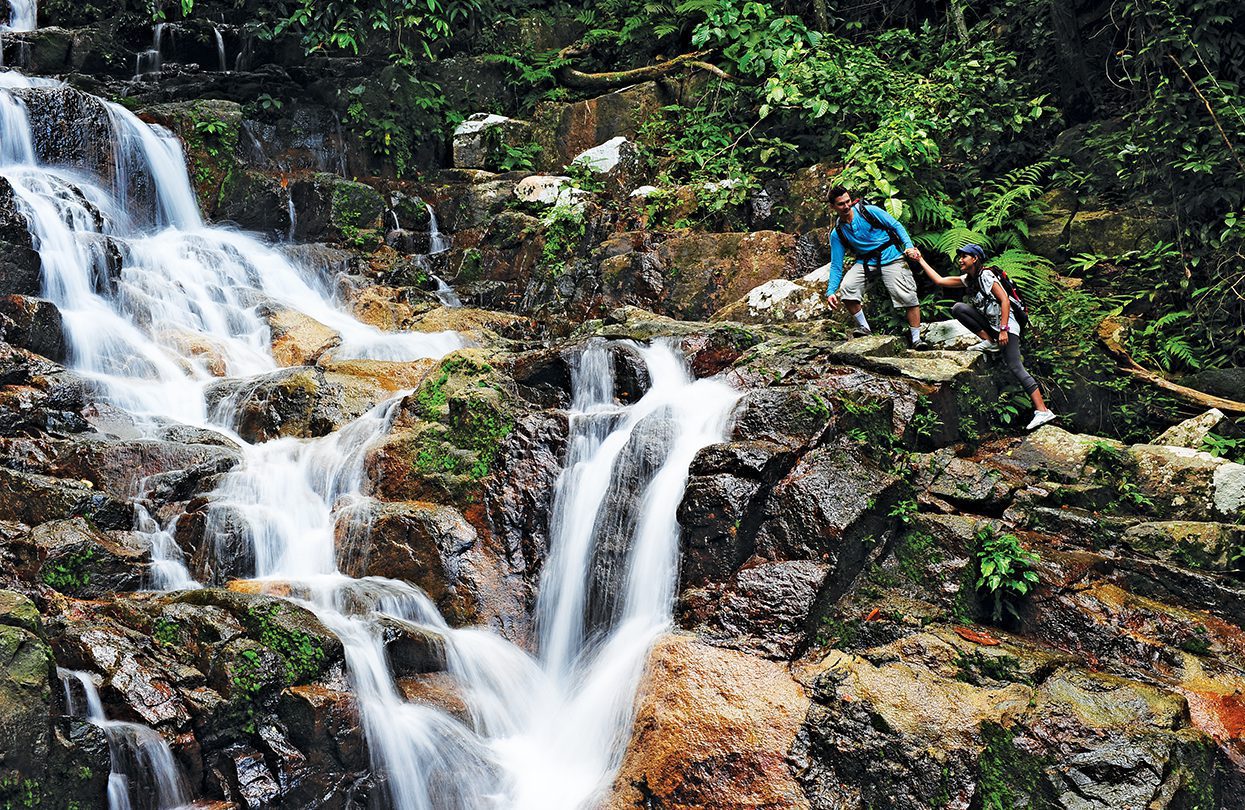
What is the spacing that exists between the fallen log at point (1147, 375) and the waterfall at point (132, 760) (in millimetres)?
8615

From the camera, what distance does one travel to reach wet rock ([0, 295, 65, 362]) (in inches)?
356

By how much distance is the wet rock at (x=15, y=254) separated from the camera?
32.4ft

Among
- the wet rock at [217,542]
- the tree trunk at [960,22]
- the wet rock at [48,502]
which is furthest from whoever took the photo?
the tree trunk at [960,22]

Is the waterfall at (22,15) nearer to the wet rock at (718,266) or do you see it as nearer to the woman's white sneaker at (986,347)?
the wet rock at (718,266)

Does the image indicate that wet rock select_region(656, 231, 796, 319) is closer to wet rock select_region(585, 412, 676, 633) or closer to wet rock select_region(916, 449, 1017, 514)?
wet rock select_region(585, 412, 676, 633)

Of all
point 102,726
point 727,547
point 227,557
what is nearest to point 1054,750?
point 727,547

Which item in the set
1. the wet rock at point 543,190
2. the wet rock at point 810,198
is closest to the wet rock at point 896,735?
Result: the wet rock at point 810,198

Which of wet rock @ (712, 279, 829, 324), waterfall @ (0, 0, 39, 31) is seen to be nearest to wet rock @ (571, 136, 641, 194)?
wet rock @ (712, 279, 829, 324)

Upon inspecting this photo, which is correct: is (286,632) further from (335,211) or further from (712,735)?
(335,211)

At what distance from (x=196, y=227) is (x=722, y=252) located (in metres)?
7.45

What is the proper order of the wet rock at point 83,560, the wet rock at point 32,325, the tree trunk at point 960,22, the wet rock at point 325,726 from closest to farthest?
the wet rock at point 325,726, the wet rock at point 83,560, the wet rock at point 32,325, the tree trunk at point 960,22

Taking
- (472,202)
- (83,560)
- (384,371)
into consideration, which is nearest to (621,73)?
(472,202)

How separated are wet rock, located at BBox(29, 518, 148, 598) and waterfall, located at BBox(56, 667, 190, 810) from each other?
140cm

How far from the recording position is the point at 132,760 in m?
4.91
